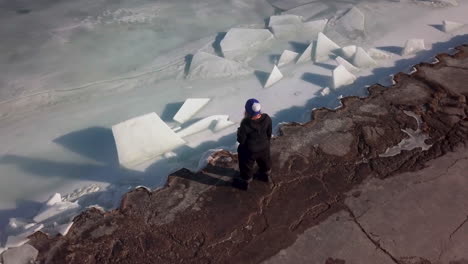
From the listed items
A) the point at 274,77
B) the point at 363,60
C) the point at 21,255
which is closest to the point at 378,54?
the point at 363,60

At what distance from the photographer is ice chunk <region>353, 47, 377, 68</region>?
6.95 m

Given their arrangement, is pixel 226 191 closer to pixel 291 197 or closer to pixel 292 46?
pixel 291 197

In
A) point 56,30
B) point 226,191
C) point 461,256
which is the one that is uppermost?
point 56,30

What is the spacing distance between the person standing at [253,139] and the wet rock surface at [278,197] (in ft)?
1.05

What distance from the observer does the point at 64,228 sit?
3869 mm

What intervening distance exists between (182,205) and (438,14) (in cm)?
825

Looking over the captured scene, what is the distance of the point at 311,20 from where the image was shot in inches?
345

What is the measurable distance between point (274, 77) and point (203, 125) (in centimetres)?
182

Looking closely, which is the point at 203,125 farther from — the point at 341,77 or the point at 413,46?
the point at 413,46

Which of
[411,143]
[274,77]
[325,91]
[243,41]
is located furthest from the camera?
[243,41]

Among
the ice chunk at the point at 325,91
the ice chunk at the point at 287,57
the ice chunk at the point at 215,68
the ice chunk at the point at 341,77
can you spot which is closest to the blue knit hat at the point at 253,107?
the ice chunk at the point at 325,91

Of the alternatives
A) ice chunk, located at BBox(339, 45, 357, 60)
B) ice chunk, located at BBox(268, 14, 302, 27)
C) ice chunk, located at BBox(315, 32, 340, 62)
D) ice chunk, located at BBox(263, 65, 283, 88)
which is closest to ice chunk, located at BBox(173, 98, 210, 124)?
ice chunk, located at BBox(263, 65, 283, 88)

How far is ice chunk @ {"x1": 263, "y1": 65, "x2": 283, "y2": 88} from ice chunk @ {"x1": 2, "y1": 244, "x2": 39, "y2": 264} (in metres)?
4.57

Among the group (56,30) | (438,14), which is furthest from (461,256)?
(56,30)
